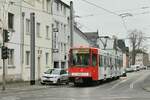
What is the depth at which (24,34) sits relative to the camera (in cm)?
4934

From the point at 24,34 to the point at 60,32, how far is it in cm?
1589

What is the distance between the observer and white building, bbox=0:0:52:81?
45.6m

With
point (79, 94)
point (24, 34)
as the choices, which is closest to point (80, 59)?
point (79, 94)

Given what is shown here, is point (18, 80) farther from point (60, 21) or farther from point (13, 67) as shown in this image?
point (60, 21)

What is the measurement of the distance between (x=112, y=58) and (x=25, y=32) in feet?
31.6

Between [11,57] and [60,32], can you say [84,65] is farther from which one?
[60,32]

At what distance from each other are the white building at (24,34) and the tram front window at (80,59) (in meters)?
8.18

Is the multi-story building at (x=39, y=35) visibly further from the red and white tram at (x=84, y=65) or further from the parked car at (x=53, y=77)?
the red and white tram at (x=84, y=65)

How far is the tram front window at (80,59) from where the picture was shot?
38.9m

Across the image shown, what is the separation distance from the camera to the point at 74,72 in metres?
38.9

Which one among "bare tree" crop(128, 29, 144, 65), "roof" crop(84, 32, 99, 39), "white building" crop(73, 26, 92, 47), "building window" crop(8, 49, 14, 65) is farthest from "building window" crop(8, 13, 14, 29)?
"bare tree" crop(128, 29, 144, 65)

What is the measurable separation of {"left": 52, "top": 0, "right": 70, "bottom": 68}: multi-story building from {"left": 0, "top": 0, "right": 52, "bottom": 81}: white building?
9.45 feet

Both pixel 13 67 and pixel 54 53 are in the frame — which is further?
pixel 54 53

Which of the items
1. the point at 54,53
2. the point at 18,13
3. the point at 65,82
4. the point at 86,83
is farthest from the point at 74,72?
the point at 54,53
